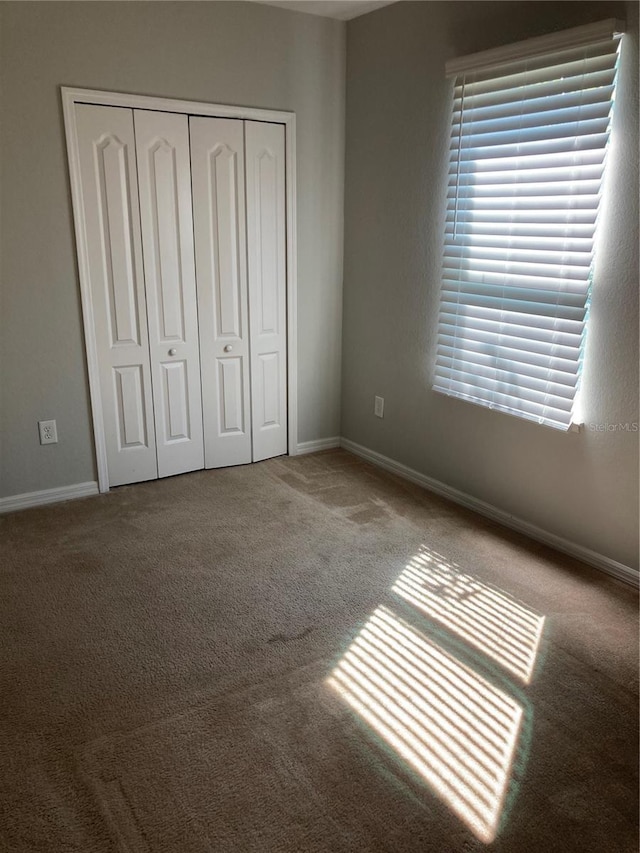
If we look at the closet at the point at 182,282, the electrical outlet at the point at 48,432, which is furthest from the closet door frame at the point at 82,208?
the electrical outlet at the point at 48,432

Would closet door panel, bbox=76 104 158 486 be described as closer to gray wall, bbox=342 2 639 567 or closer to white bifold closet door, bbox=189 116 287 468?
white bifold closet door, bbox=189 116 287 468

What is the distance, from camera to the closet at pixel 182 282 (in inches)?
134

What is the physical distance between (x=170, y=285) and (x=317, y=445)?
4.75 feet

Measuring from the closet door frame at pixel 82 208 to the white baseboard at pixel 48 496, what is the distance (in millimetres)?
77

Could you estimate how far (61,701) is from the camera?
213cm

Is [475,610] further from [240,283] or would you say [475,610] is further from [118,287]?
[118,287]

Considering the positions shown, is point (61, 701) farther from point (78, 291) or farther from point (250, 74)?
point (250, 74)

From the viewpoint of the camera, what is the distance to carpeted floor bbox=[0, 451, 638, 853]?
5.66 feet

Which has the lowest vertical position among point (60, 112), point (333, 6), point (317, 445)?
point (317, 445)

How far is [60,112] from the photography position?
318 cm

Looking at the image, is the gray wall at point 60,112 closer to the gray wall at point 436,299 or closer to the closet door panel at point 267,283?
the closet door panel at point 267,283

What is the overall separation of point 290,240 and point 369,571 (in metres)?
2.08

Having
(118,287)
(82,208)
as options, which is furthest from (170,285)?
(82,208)

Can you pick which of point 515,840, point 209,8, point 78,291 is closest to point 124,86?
Answer: point 209,8
